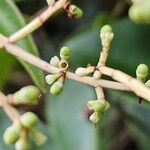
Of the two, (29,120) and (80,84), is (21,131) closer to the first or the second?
(29,120)

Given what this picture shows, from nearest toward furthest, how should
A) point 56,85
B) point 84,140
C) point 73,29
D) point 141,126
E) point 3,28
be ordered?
point 56,85, point 3,28, point 84,140, point 141,126, point 73,29

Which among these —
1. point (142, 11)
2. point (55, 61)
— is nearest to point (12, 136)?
point (55, 61)

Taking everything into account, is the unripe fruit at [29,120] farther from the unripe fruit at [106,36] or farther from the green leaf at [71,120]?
the green leaf at [71,120]

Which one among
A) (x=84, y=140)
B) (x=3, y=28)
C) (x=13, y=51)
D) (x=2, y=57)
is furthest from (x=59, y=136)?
(x=13, y=51)

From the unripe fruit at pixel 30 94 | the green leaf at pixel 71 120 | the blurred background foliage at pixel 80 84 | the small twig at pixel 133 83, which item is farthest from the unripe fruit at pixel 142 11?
the green leaf at pixel 71 120

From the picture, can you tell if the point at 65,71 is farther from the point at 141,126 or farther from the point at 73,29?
the point at 73,29

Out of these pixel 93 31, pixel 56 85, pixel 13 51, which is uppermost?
pixel 93 31

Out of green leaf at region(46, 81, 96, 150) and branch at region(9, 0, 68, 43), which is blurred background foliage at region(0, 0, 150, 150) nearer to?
green leaf at region(46, 81, 96, 150)

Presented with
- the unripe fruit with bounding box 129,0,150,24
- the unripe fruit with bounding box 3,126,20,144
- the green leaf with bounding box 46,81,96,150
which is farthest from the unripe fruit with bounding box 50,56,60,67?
the green leaf with bounding box 46,81,96,150
